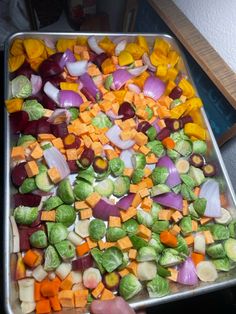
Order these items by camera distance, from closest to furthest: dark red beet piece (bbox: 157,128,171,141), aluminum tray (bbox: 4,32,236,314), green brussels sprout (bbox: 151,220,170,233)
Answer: aluminum tray (bbox: 4,32,236,314) < green brussels sprout (bbox: 151,220,170,233) < dark red beet piece (bbox: 157,128,171,141)

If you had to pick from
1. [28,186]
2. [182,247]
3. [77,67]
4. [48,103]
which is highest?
[77,67]

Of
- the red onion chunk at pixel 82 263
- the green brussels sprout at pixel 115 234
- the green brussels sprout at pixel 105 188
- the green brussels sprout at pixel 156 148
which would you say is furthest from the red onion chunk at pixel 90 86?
the red onion chunk at pixel 82 263

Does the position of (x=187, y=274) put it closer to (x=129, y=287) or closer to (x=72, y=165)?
(x=129, y=287)

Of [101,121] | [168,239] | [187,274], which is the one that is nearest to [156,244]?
[168,239]

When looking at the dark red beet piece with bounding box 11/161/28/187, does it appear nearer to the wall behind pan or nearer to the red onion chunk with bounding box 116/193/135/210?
the red onion chunk with bounding box 116/193/135/210

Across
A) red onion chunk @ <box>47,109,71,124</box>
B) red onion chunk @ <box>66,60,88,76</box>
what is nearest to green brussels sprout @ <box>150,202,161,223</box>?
red onion chunk @ <box>47,109,71,124</box>

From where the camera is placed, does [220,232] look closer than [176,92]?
Yes

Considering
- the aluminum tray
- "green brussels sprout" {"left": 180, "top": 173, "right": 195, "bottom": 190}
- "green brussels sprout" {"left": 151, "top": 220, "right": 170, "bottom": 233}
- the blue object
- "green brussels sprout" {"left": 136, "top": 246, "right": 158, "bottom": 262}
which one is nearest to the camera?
the aluminum tray
